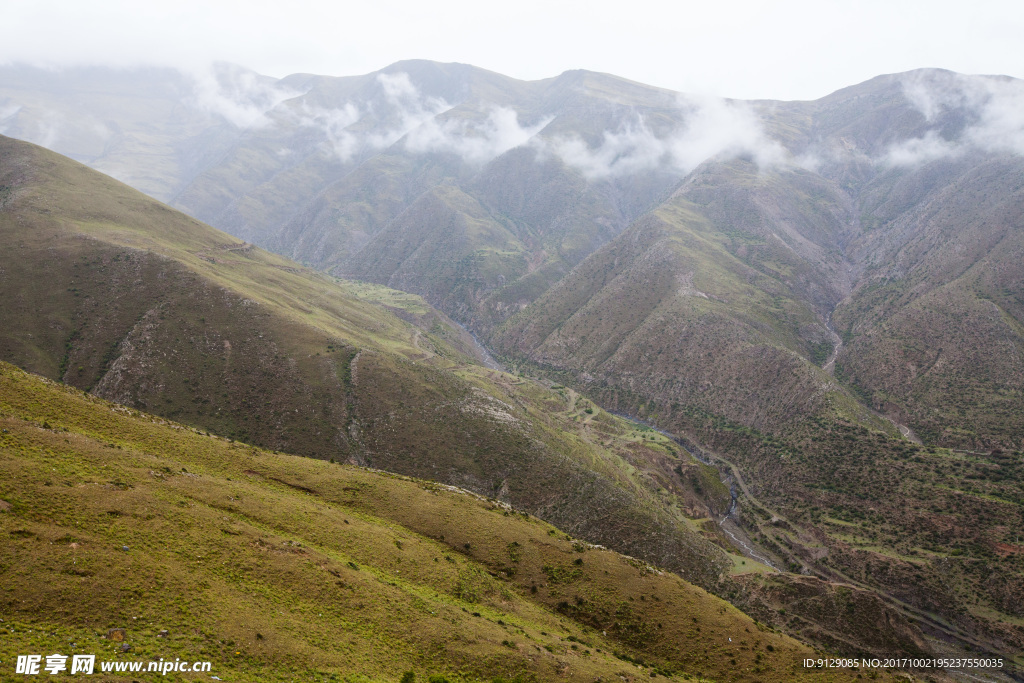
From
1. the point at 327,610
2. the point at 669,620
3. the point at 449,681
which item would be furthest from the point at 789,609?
the point at 327,610

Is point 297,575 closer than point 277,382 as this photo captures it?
Yes

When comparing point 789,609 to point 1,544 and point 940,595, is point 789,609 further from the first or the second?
point 1,544

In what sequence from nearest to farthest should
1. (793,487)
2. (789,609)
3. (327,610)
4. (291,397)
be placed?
(327,610) → (789,609) → (291,397) → (793,487)

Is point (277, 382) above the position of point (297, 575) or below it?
below

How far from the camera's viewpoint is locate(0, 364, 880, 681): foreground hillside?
118 ft

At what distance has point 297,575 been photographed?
47.7m

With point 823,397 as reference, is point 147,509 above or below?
above

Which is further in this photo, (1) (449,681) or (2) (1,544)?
(1) (449,681)

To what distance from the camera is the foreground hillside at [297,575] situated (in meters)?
35.9

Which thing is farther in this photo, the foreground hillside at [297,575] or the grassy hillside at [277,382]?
the grassy hillside at [277,382]

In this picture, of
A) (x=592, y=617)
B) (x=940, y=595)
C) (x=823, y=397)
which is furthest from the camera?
(x=823, y=397)

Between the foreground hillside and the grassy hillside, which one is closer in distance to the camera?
the foreground hillside

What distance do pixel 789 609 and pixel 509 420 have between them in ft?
235

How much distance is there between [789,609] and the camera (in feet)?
325
